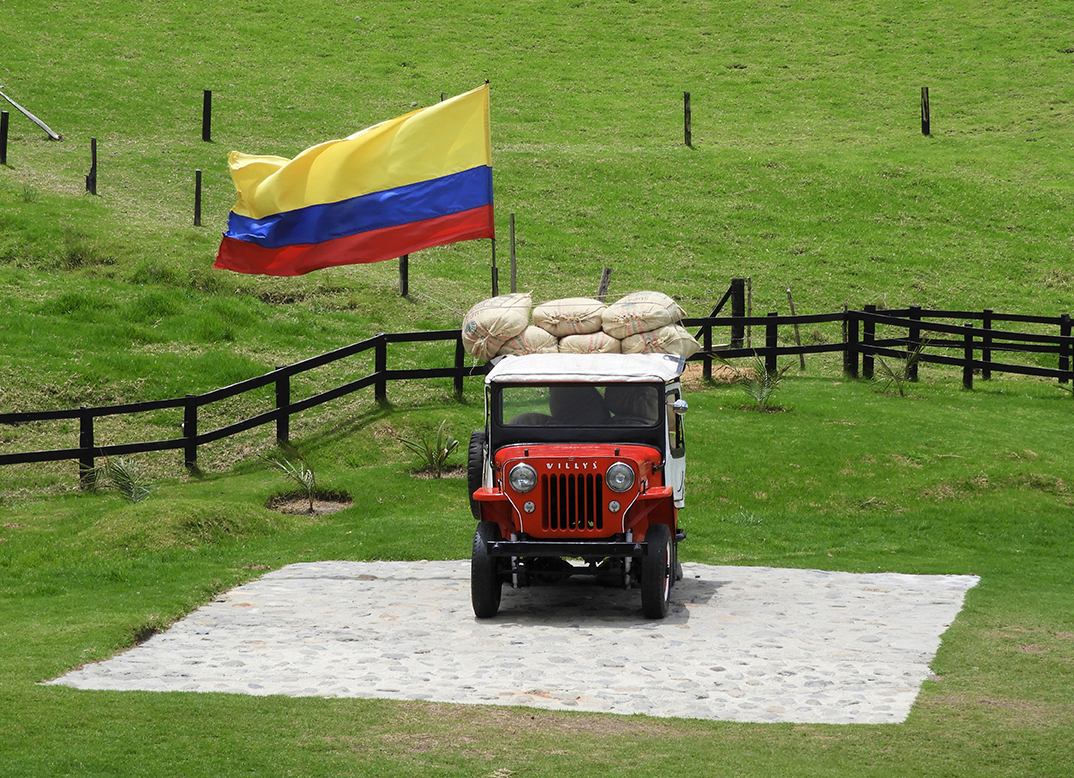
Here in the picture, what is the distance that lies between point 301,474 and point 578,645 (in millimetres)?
8412

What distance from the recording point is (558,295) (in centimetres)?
3219

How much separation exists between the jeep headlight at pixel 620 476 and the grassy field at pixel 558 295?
136 inches

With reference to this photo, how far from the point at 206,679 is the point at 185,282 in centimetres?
1967

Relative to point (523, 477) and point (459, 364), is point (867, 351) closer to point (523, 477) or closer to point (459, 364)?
point (459, 364)

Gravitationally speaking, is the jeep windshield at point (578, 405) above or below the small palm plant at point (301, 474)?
above

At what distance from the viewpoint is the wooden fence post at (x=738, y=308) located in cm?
2622

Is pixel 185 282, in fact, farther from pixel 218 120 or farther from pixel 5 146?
pixel 218 120

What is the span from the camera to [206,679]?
33.2 feet

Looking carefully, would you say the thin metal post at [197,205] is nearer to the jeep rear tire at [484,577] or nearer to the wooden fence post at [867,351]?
the wooden fence post at [867,351]

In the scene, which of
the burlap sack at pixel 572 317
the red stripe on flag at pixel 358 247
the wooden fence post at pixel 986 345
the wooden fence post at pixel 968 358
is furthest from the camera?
the wooden fence post at pixel 986 345

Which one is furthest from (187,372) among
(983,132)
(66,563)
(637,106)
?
(983,132)

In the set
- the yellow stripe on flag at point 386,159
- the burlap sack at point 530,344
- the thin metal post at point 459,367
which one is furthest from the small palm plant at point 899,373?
the burlap sack at point 530,344

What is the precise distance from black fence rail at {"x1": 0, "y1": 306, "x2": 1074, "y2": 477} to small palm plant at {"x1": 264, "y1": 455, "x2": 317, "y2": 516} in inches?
30.1

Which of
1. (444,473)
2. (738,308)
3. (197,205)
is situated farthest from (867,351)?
(197,205)
